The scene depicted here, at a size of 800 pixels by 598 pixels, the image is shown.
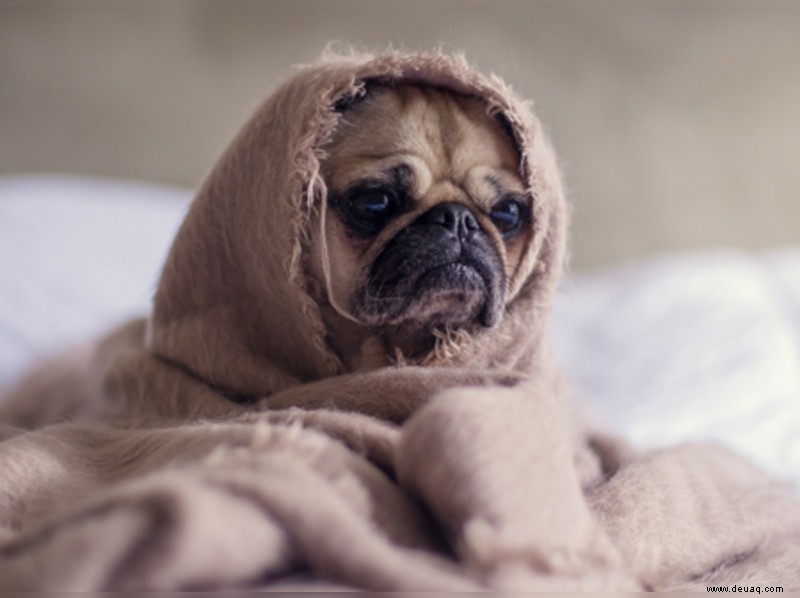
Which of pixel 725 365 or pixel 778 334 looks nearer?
pixel 725 365

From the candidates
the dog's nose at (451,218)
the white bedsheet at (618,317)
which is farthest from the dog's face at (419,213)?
the white bedsheet at (618,317)

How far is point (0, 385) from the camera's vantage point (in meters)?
1.57

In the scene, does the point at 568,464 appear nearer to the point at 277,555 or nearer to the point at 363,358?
the point at 277,555

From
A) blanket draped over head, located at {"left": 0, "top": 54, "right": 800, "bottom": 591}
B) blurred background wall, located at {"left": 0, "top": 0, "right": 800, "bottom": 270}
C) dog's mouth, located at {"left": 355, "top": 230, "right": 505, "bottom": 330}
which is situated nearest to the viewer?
blanket draped over head, located at {"left": 0, "top": 54, "right": 800, "bottom": 591}

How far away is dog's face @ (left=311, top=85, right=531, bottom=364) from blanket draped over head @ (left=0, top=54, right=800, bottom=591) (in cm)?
3

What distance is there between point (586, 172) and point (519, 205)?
1829 mm

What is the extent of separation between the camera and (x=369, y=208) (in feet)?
3.33

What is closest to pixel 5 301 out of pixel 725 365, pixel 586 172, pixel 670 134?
Result: pixel 725 365

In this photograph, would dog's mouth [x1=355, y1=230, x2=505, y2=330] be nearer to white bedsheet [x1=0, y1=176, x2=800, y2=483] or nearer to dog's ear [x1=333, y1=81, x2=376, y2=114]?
dog's ear [x1=333, y1=81, x2=376, y2=114]

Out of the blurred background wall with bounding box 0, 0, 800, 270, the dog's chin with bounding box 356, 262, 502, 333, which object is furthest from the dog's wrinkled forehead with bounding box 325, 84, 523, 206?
the blurred background wall with bounding box 0, 0, 800, 270

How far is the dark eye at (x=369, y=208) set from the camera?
101 centimetres

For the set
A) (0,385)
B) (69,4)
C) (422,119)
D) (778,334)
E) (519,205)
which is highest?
(69,4)

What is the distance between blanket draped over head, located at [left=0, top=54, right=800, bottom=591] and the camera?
20.2 inches

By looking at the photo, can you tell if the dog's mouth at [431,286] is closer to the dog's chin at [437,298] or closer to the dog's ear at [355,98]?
the dog's chin at [437,298]
